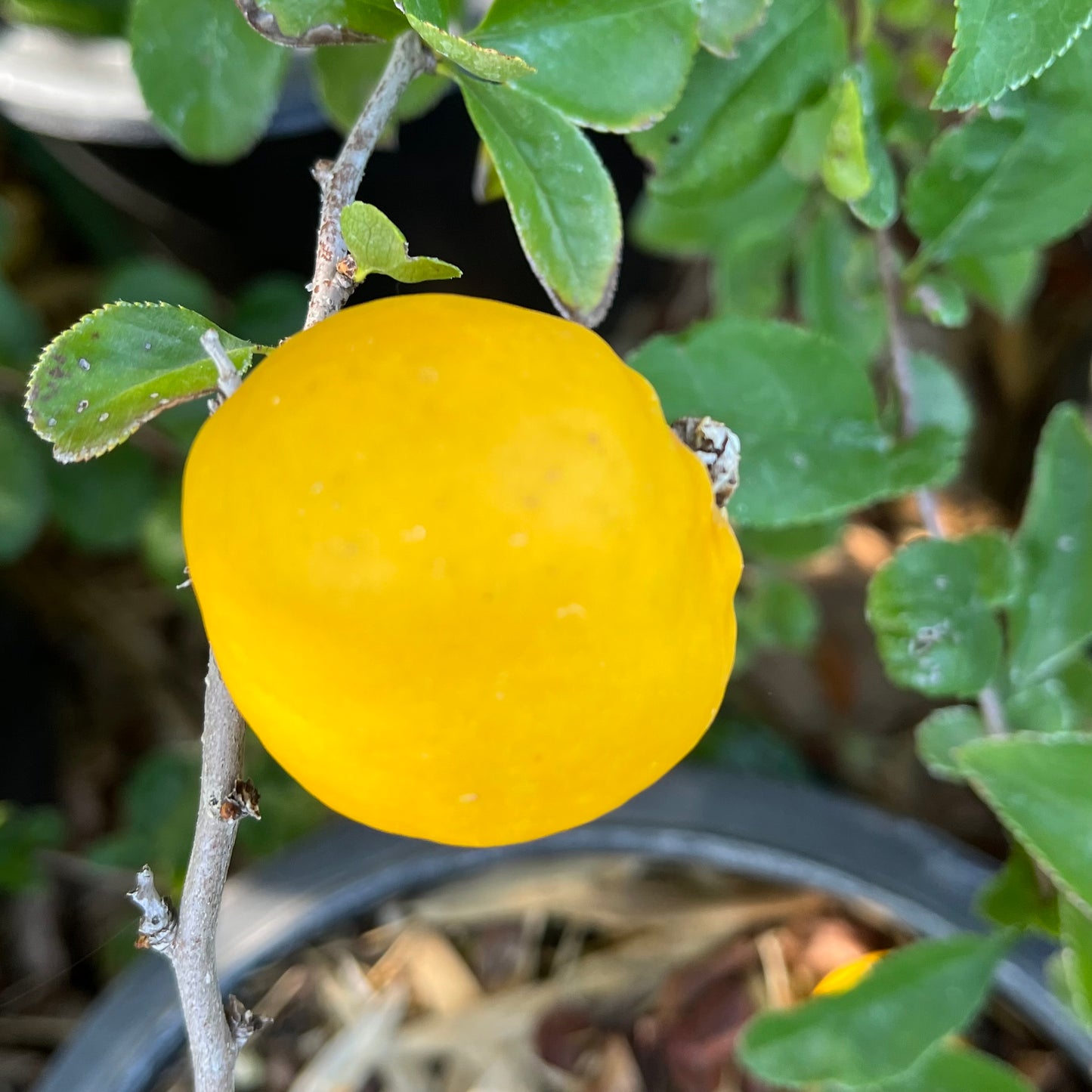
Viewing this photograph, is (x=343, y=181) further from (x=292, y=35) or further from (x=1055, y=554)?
(x=1055, y=554)

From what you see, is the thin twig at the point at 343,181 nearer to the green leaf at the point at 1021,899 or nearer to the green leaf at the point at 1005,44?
the green leaf at the point at 1005,44

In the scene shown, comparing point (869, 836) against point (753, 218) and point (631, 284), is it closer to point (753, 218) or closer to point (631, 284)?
point (753, 218)

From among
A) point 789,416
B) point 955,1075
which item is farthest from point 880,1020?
point 789,416

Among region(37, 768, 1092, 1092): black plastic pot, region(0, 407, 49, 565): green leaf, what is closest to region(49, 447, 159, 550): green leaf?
region(0, 407, 49, 565): green leaf

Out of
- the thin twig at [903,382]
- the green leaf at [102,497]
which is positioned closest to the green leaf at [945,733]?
the thin twig at [903,382]

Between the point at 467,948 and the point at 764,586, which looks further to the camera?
the point at 764,586

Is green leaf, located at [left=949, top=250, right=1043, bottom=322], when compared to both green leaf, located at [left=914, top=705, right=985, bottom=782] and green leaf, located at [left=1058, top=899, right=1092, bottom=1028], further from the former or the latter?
green leaf, located at [left=1058, top=899, right=1092, bottom=1028]

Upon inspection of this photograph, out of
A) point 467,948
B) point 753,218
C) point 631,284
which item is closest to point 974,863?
point 467,948
